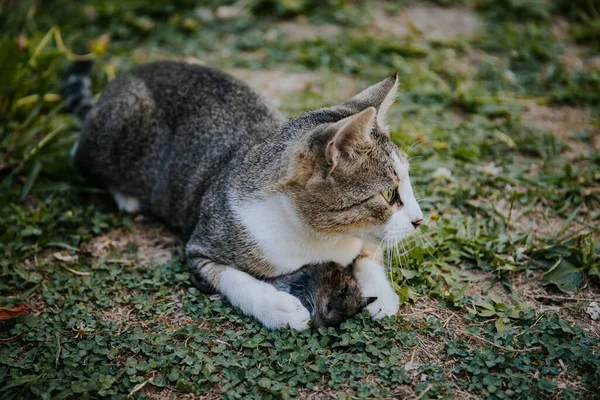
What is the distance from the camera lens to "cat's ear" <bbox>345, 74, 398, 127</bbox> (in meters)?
3.71

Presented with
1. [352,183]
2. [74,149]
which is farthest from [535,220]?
[74,149]

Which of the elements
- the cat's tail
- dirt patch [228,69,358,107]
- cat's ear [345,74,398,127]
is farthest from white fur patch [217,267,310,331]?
the cat's tail

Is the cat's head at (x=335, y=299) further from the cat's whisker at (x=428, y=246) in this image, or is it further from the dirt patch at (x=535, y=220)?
the dirt patch at (x=535, y=220)

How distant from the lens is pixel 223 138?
4320 millimetres

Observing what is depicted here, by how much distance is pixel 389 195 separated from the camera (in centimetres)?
351

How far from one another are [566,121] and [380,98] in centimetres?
294

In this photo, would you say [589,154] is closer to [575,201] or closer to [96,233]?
[575,201]

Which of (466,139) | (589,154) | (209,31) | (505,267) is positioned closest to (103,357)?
(505,267)

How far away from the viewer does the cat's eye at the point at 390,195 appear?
348 cm

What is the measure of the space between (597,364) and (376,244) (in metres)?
1.41

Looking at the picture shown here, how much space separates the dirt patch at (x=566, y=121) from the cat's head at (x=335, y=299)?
287 cm

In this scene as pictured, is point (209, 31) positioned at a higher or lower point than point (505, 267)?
higher

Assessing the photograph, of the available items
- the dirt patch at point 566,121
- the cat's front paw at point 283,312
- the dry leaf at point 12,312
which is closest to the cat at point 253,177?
the cat's front paw at point 283,312

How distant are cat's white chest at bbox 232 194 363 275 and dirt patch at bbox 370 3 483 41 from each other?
4.26 m
